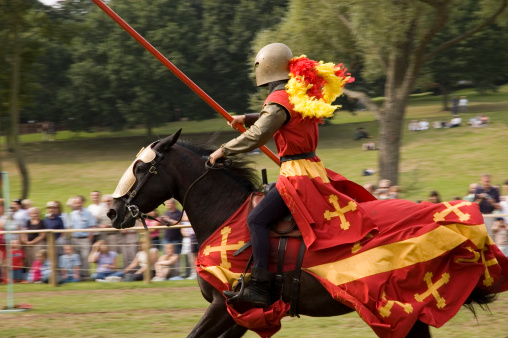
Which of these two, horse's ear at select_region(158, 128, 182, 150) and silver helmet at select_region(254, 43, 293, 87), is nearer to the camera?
silver helmet at select_region(254, 43, 293, 87)

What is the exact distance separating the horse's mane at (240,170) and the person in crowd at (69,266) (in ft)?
21.4

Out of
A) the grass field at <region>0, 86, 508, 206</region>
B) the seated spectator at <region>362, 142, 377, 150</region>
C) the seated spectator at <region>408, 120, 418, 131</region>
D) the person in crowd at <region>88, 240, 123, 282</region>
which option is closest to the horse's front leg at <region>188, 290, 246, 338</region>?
the person in crowd at <region>88, 240, 123, 282</region>

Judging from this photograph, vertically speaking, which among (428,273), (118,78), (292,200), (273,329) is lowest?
(118,78)

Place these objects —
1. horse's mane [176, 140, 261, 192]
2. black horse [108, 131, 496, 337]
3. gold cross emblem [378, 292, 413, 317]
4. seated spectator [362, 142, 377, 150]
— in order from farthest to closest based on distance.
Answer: seated spectator [362, 142, 377, 150] < horse's mane [176, 140, 261, 192] < black horse [108, 131, 496, 337] < gold cross emblem [378, 292, 413, 317]

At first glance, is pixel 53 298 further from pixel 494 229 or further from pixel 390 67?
pixel 390 67

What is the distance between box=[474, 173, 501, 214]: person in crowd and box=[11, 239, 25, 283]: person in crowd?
24.9 feet

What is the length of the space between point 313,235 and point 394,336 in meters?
0.93

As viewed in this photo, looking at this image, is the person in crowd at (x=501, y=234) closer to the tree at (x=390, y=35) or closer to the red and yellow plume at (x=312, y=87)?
the red and yellow plume at (x=312, y=87)

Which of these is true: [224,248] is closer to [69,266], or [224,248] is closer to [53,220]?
[69,266]

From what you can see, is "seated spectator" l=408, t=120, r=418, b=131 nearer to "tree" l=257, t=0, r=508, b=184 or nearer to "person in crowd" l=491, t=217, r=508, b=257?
"tree" l=257, t=0, r=508, b=184

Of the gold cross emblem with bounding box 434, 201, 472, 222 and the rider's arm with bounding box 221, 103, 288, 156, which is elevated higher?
the rider's arm with bounding box 221, 103, 288, 156

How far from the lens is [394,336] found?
17.8 feet

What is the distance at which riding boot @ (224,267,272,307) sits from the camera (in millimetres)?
5602

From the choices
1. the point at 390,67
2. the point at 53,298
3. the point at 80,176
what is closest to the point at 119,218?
the point at 53,298
